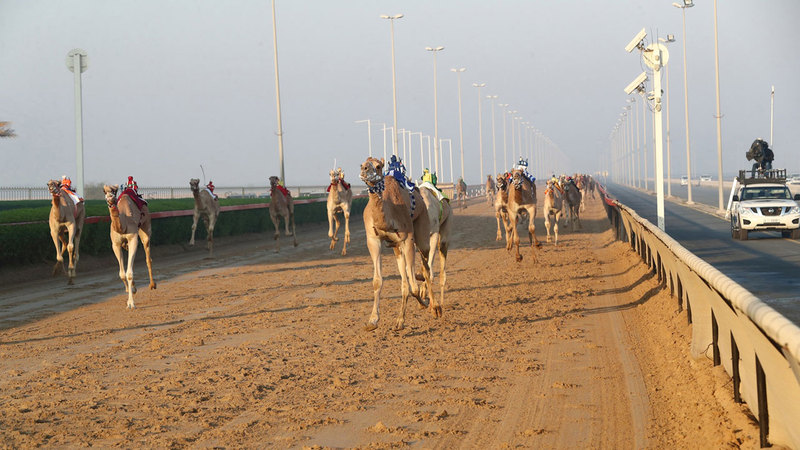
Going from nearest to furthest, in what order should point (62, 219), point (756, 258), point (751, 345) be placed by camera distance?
point (751, 345)
point (62, 219)
point (756, 258)

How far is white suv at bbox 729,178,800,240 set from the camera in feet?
85.8

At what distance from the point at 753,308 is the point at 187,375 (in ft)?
18.2

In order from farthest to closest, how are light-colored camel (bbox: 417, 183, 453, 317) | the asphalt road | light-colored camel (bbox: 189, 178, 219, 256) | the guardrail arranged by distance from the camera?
1. light-colored camel (bbox: 189, 178, 219, 256)
2. the asphalt road
3. light-colored camel (bbox: 417, 183, 453, 317)
4. the guardrail

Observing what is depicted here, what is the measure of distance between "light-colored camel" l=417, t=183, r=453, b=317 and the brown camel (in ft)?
2.07

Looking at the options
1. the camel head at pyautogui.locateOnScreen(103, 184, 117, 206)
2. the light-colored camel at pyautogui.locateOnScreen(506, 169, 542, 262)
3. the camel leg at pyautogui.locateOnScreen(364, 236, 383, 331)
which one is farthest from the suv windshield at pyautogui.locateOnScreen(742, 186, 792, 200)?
the camel head at pyautogui.locateOnScreen(103, 184, 117, 206)

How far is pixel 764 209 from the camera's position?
2634 centimetres

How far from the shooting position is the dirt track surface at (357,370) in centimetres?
665

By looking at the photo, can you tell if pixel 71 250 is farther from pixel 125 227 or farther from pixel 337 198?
pixel 337 198

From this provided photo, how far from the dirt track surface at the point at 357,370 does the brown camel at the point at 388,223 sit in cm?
59

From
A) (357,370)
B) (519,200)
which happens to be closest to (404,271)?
(357,370)

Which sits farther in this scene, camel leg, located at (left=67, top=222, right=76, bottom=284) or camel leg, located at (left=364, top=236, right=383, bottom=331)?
camel leg, located at (left=67, top=222, right=76, bottom=284)

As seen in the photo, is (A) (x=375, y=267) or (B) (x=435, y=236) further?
(B) (x=435, y=236)

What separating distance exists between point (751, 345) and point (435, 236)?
24.5 ft

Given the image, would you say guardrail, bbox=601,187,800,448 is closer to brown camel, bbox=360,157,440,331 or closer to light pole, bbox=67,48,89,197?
brown camel, bbox=360,157,440,331
